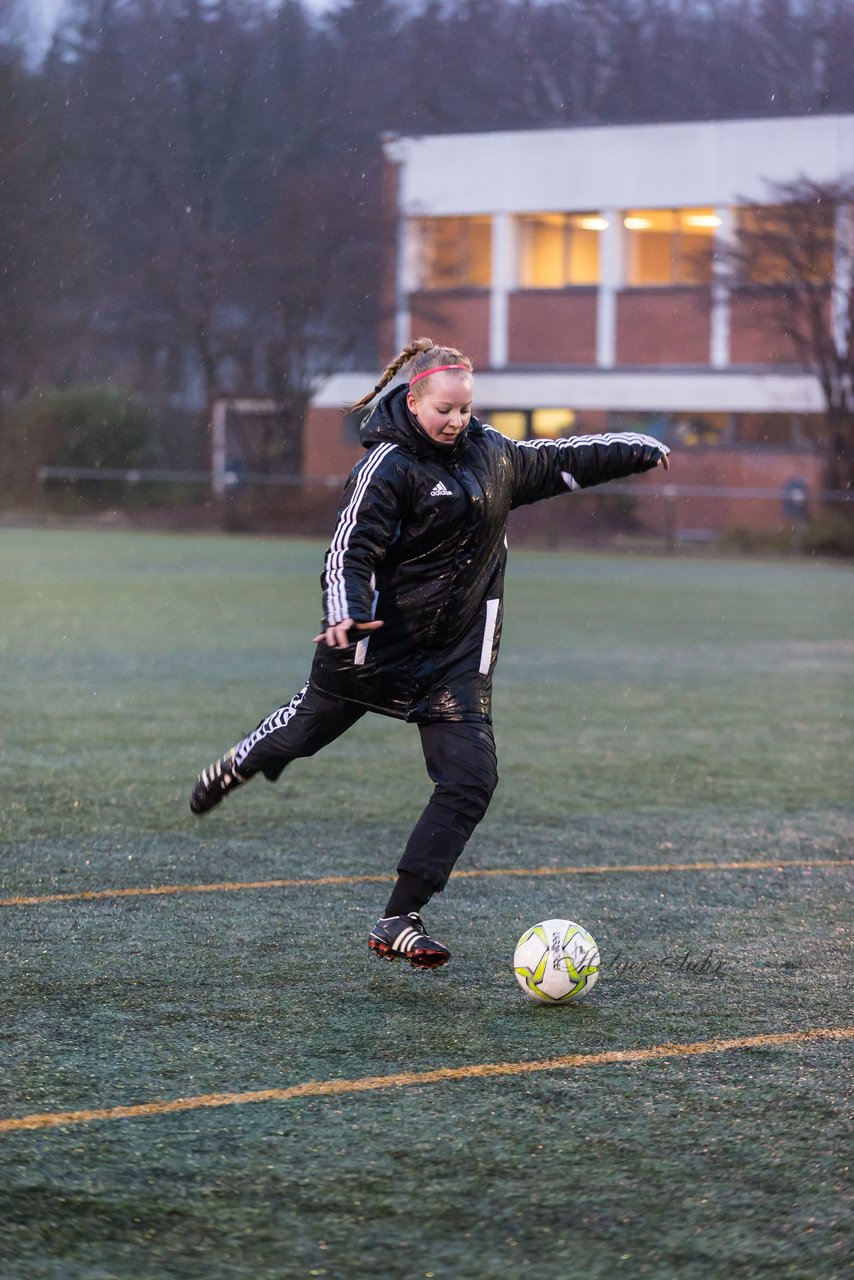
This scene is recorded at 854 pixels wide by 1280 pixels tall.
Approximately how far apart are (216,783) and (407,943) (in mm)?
1161

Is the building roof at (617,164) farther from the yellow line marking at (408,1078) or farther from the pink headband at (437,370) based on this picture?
the yellow line marking at (408,1078)

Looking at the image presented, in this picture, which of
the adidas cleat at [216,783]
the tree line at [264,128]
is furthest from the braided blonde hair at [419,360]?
the tree line at [264,128]

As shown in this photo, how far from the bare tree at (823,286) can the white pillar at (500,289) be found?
6390mm

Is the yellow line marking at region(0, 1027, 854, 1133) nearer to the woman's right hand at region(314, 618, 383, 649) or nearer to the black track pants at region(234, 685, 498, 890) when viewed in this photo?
the black track pants at region(234, 685, 498, 890)

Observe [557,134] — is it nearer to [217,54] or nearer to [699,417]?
[699,417]

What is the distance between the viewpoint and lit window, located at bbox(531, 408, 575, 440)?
3953 cm

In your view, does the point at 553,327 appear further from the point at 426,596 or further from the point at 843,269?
the point at 426,596

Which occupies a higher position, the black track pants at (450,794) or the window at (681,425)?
the window at (681,425)

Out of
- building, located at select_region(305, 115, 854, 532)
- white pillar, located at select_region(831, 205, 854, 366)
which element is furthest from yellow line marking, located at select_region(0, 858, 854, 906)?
building, located at select_region(305, 115, 854, 532)

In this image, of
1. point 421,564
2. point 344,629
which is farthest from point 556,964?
point 421,564

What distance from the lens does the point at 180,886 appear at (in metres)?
6.34

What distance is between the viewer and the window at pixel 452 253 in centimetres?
4009

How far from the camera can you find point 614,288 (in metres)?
38.8

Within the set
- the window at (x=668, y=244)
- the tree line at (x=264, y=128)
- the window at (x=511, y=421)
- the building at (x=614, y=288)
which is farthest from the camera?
the tree line at (x=264, y=128)
